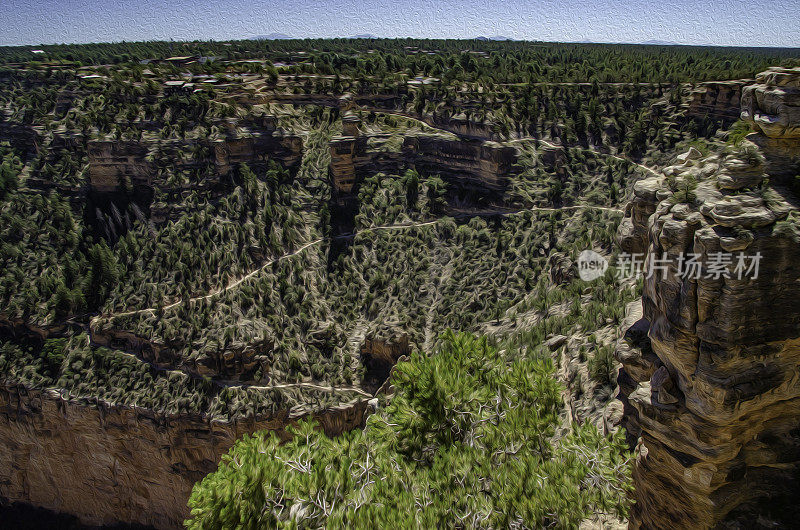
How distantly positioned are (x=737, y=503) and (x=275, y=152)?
50.0 m

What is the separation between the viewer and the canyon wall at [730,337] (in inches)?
533

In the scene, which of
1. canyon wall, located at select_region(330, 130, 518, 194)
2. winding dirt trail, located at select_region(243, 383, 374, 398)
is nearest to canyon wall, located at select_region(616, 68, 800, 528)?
winding dirt trail, located at select_region(243, 383, 374, 398)

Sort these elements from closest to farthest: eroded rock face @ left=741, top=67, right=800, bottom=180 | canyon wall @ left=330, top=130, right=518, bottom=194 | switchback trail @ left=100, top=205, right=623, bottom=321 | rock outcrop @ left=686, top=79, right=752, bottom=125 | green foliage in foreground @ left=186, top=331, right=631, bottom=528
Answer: eroded rock face @ left=741, top=67, right=800, bottom=180 → green foliage in foreground @ left=186, top=331, right=631, bottom=528 → switchback trail @ left=100, top=205, right=623, bottom=321 → rock outcrop @ left=686, top=79, right=752, bottom=125 → canyon wall @ left=330, top=130, right=518, bottom=194

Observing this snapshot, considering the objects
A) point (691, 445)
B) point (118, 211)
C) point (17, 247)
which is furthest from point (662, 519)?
point (17, 247)

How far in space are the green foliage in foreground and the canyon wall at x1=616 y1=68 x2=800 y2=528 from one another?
2.23m

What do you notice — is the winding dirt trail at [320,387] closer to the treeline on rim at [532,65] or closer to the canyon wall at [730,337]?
the canyon wall at [730,337]

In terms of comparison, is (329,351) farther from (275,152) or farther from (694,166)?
(694,166)

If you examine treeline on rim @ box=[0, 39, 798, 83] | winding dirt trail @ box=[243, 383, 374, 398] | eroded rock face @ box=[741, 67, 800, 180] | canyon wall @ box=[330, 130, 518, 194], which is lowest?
winding dirt trail @ box=[243, 383, 374, 398]

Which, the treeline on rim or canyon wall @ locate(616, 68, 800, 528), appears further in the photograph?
the treeline on rim

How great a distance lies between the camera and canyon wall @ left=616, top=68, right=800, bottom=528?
13539 mm

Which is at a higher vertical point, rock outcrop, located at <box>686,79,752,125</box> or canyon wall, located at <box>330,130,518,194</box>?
rock outcrop, located at <box>686,79,752,125</box>

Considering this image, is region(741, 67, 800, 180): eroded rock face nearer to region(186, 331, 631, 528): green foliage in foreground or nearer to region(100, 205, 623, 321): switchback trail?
region(186, 331, 631, 528): green foliage in foreground

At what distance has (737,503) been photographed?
16.2 metres

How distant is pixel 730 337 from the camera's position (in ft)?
45.5
